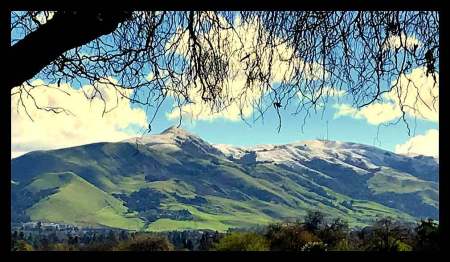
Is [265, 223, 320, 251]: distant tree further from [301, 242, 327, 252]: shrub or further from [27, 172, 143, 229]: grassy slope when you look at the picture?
[27, 172, 143, 229]: grassy slope

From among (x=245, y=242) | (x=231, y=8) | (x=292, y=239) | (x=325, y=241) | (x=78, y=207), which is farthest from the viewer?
(x=78, y=207)

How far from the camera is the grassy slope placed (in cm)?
15525

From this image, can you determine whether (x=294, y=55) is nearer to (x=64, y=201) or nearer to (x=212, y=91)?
(x=212, y=91)

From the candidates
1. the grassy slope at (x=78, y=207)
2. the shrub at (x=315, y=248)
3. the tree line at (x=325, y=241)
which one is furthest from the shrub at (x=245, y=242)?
the grassy slope at (x=78, y=207)

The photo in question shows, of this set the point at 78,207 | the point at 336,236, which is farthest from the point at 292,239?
the point at 78,207

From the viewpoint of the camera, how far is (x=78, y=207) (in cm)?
17575

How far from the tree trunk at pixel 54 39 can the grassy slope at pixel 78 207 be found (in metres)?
143

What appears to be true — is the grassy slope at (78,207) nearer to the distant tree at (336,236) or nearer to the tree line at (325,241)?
the distant tree at (336,236)

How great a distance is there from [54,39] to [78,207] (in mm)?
180496

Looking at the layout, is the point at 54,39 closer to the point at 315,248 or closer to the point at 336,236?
the point at 315,248

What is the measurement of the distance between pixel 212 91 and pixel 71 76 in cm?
47

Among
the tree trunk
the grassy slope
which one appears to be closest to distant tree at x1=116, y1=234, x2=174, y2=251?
the tree trunk

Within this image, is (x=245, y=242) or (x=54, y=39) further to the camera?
(x=245, y=242)
